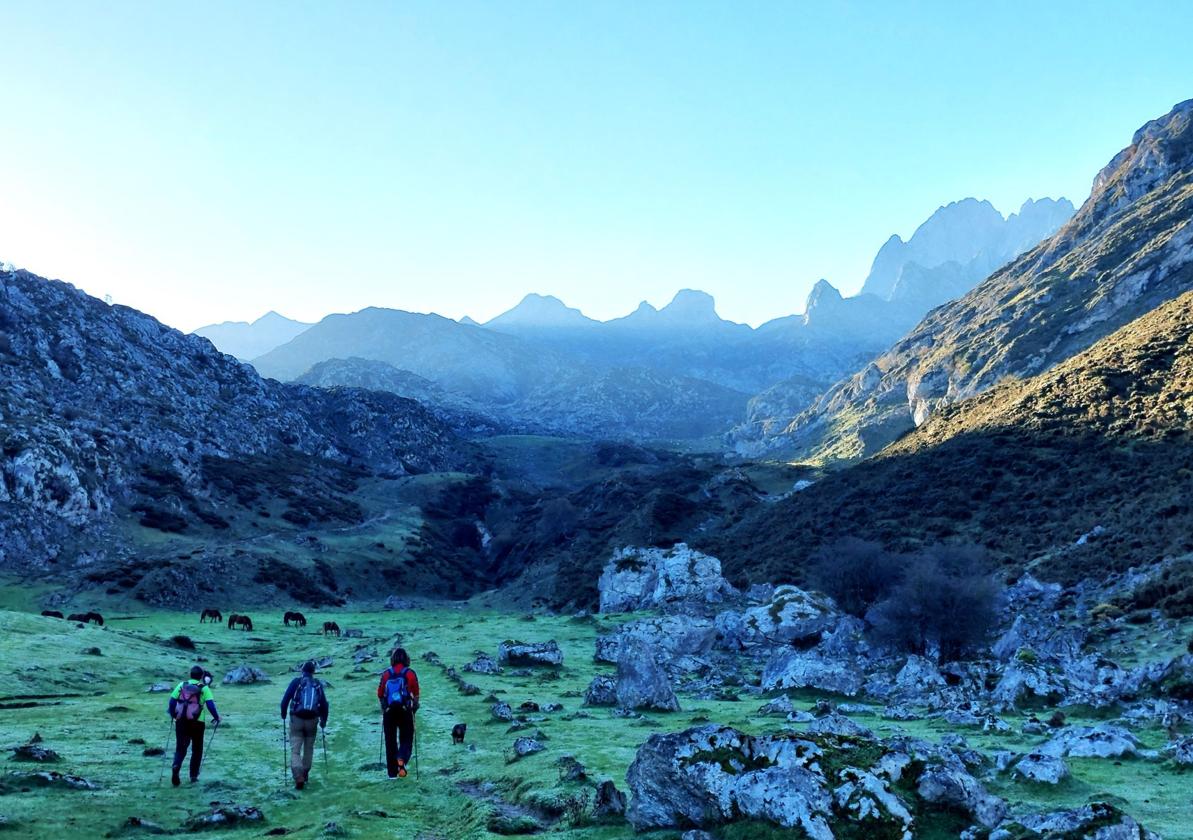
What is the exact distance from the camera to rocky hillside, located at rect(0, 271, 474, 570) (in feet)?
309

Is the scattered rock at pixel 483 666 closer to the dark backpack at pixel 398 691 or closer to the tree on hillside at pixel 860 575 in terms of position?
the dark backpack at pixel 398 691

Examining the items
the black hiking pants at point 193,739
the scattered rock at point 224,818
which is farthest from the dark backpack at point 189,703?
the scattered rock at point 224,818

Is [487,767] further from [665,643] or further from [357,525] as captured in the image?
[357,525]

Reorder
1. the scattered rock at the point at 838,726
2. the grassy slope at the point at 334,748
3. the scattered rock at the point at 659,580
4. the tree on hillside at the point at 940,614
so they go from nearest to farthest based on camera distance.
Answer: the grassy slope at the point at 334,748 < the scattered rock at the point at 838,726 < the tree on hillside at the point at 940,614 < the scattered rock at the point at 659,580

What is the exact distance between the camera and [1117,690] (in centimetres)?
2575

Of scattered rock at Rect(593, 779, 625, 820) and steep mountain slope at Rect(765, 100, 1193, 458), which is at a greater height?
steep mountain slope at Rect(765, 100, 1193, 458)

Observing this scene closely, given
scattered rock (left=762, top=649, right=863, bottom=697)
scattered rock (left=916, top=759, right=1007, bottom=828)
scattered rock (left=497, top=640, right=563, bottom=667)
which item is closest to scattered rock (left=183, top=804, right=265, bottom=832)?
scattered rock (left=916, top=759, right=1007, bottom=828)

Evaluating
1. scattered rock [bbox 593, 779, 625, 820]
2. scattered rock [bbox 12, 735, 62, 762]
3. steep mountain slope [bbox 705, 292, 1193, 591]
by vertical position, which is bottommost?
scattered rock [bbox 12, 735, 62, 762]

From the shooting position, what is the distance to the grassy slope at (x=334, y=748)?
48.8 feet

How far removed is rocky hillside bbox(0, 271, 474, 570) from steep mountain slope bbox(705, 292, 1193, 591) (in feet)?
280

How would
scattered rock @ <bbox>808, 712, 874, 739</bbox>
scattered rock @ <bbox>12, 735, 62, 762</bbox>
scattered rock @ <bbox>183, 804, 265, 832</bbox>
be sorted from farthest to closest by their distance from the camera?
1. scattered rock @ <bbox>12, 735, 62, 762</bbox>
2. scattered rock @ <bbox>808, 712, 874, 739</bbox>
3. scattered rock @ <bbox>183, 804, 265, 832</bbox>

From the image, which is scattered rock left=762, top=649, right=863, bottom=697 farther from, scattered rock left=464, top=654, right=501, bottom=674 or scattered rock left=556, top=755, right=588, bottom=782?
scattered rock left=556, top=755, right=588, bottom=782

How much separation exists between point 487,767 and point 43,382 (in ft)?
497

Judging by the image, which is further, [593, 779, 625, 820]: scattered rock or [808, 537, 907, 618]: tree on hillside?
[808, 537, 907, 618]: tree on hillside
